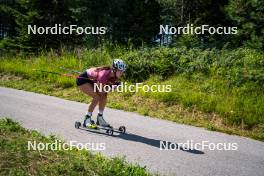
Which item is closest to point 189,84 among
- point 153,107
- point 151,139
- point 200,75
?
point 200,75

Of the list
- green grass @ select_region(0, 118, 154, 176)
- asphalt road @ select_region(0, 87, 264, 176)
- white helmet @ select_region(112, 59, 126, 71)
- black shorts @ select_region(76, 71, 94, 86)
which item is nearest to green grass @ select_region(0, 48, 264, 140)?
asphalt road @ select_region(0, 87, 264, 176)

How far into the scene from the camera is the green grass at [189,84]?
1159 cm

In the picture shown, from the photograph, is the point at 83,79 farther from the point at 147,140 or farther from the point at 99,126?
the point at 147,140

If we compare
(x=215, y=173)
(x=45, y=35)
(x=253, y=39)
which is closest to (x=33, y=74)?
(x=45, y=35)

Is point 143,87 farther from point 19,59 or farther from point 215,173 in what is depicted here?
point 19,59

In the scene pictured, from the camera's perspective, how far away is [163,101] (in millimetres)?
13188

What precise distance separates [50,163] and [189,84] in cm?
848

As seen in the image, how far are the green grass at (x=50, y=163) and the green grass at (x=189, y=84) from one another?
4881 millimetres

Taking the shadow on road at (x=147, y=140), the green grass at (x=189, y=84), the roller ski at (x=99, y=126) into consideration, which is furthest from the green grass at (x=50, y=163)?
the green grass at (x=189, y=84)

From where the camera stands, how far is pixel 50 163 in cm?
637

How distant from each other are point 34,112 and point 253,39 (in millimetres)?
12185

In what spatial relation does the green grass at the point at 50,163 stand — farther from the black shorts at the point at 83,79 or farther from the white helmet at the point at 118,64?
the black shorts at the point at 83,79

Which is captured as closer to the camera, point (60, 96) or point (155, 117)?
point (155, 117)

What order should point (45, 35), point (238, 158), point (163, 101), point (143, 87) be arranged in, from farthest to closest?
1. point (45, 35)
2. point (143, 87)
3. point (163, 101)
4. point (238, 158)
